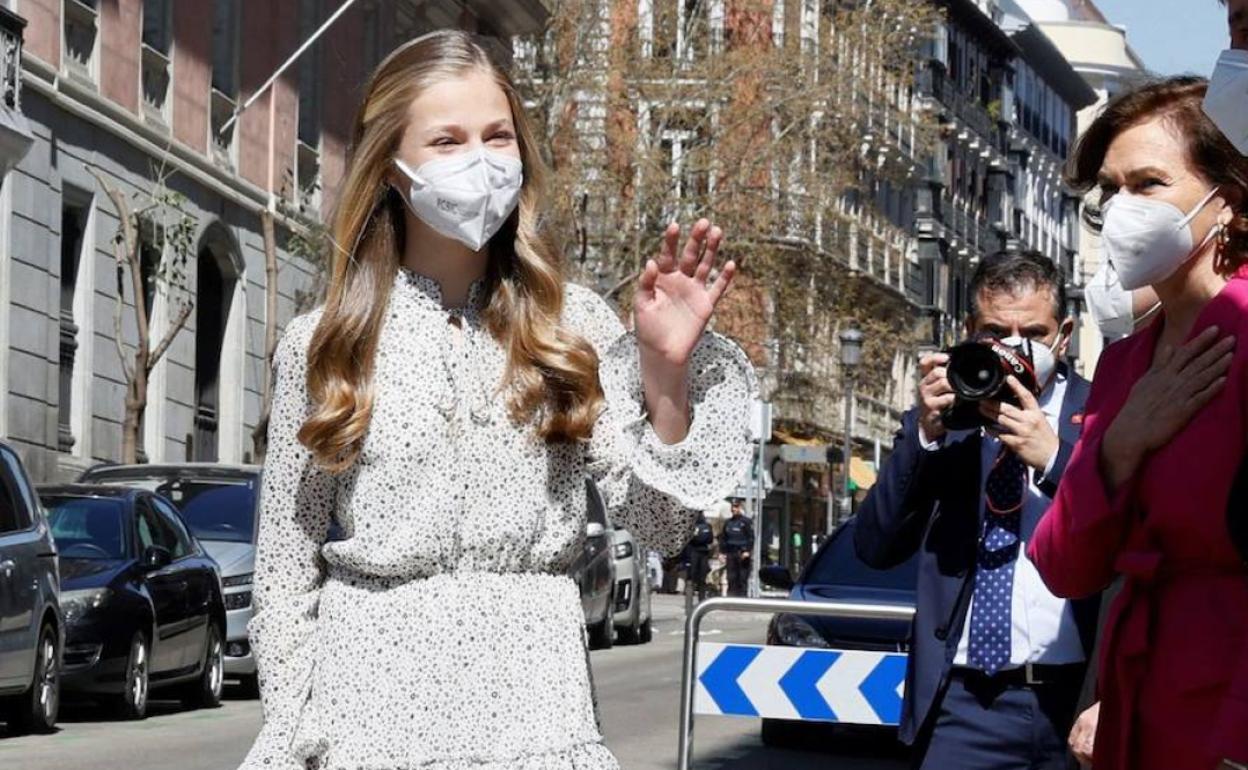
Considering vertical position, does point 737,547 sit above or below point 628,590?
above

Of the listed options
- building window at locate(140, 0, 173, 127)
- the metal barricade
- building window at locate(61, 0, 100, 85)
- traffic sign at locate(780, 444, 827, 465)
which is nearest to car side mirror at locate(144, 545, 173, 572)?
the metal barricade

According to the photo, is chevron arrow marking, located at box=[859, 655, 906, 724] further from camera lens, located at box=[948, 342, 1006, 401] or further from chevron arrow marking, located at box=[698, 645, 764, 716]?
camera lens, located at box=[948, 342, 1006, 401]

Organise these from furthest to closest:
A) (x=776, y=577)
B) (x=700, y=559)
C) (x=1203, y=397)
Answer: (x=700, y=559)
(x=776, y=577)
(x=1203, y=397)

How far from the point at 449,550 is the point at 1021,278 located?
3029 mm

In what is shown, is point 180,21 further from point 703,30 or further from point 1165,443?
point 1165,443

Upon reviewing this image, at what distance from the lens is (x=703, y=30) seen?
43.9 m

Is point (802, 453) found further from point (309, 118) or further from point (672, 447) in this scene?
point (672, 447)

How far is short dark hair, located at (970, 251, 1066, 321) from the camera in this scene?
22.0 ft

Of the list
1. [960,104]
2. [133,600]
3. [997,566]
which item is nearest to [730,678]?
[997,566]

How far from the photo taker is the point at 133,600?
18312 mm

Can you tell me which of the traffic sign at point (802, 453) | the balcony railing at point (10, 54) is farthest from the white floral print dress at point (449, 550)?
the traffic sign at point (802, 453)

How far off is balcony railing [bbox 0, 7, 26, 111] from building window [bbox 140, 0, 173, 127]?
19.3 feet

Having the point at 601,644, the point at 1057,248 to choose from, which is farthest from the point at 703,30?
the point at 1057,248

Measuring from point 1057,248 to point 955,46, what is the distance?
24.1 metres
